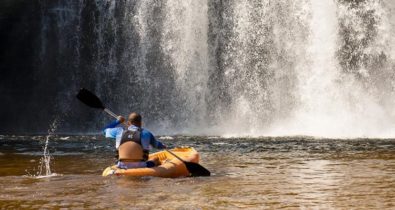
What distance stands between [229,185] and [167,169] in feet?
6.05

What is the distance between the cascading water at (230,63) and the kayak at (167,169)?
16.7 meters

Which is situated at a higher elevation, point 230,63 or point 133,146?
point 230,63

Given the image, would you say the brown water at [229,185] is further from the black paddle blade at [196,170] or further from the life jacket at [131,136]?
the life jacket at [131,136]

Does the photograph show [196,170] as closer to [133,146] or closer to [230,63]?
[133,146]

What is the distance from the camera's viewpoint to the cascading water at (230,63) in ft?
112

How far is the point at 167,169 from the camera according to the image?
41.8 feet

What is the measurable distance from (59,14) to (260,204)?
38.8m

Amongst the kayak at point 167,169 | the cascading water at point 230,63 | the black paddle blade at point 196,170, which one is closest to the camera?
the kayak at point 167,169

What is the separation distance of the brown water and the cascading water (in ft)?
47.1

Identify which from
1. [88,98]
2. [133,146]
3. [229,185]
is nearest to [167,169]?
[133,146]

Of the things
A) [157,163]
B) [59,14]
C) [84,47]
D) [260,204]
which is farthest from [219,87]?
[260,204]

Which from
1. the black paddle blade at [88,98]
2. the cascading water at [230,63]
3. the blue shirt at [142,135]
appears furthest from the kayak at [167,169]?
the cascading water at [230,63]

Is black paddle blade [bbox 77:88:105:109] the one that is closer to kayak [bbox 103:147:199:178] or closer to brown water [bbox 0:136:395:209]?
brown water [bbox 0:136:395:209]

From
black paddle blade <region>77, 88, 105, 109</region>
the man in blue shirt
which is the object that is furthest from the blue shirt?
black paddle blade <region>77, 88, 105, 109</region>
